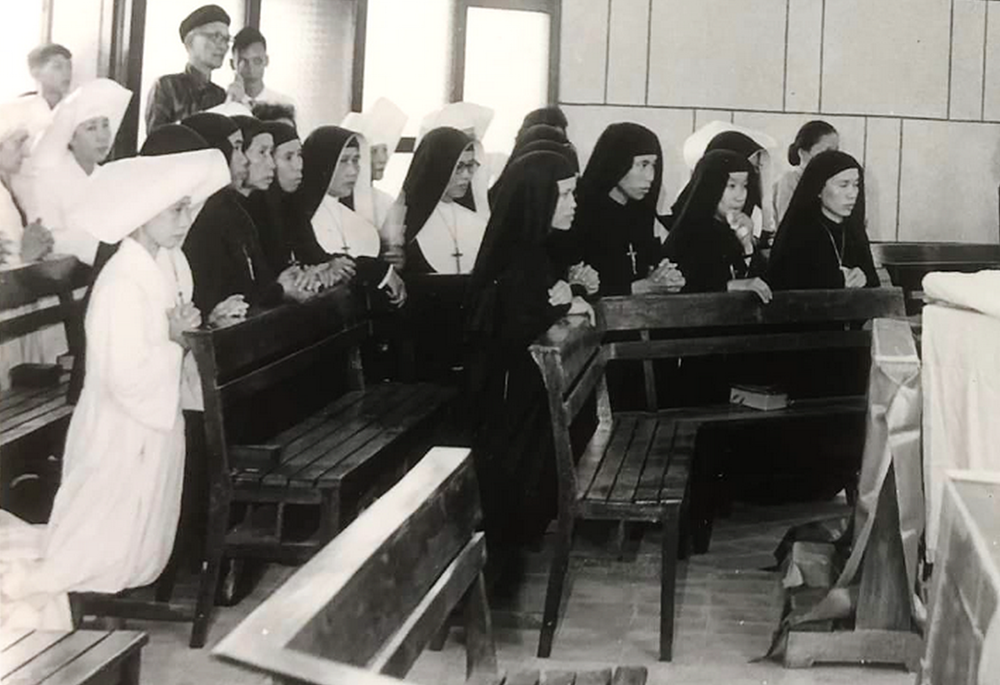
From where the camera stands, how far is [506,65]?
2803mm

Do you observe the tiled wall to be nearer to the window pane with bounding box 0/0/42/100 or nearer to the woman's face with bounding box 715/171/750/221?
the woman's face with bounding box 715/171/750/221

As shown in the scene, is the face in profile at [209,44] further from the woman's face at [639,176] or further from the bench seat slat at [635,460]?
the bench seat slat at [635,460]

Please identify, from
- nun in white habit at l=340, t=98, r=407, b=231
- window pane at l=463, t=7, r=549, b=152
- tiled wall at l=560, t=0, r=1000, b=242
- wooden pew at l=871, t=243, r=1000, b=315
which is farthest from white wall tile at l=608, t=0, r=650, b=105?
wooden pew at l=871, t=243, r=1000, b=315

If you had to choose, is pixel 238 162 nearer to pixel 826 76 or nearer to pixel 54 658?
pixel 54 658

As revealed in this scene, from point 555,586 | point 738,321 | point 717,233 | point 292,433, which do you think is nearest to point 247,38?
point 292,433

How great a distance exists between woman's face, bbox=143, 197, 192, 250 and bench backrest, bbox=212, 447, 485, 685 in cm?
74

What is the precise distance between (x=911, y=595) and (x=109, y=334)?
1.65 m

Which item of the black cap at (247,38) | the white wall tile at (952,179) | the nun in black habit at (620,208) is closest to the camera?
the black cap at (247,38)

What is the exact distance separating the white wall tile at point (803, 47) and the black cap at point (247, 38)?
118 cm

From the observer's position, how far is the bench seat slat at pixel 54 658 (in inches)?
74.2

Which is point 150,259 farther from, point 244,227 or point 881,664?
point 881,664

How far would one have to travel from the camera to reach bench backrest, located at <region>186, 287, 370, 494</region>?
8.30 feet

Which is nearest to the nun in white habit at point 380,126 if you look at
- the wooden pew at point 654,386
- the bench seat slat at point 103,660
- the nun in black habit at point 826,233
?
the wooden pew at point 654,386

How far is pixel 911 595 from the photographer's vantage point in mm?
2699
